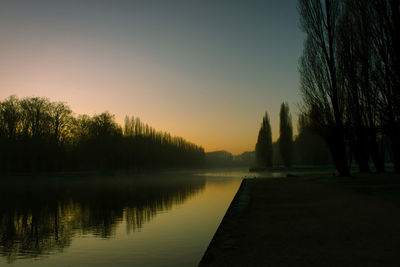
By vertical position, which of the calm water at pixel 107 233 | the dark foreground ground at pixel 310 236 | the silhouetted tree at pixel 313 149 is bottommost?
the calm water at pixel 107 233

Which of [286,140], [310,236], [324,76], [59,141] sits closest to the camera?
[310,236]

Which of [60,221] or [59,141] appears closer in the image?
[60,221]

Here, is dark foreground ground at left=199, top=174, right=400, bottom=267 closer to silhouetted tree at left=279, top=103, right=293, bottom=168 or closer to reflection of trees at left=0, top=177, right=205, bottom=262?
reflection of trees at left=0, top=177, right=205, bottom=262

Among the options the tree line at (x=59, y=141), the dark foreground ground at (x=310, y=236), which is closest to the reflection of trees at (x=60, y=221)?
the dark foreground ground at (x=310, y=236)

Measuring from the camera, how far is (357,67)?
1700cm

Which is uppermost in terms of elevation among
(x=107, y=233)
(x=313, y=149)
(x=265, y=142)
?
(x=265, y=142)

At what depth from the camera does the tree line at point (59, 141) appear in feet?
128

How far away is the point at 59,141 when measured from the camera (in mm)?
45344

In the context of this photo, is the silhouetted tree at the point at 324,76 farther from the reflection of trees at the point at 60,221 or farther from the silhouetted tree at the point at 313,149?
the silhouetted tree at the point at 313,149

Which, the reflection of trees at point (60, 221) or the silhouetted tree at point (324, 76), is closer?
the reflection of trees at point (60, 221)

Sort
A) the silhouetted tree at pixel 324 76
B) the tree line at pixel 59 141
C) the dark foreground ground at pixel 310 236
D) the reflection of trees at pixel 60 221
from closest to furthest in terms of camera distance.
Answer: the dark foreground ground at pixel 310 236, the reflection of trees at pixel 60 221, the silhouetted tree at pixel 324 76, the tree line at pixel 59 141

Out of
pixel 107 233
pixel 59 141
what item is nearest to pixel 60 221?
pixel 107 233

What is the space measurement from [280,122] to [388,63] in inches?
1676

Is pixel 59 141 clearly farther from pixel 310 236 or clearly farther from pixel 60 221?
pixel 310 236
